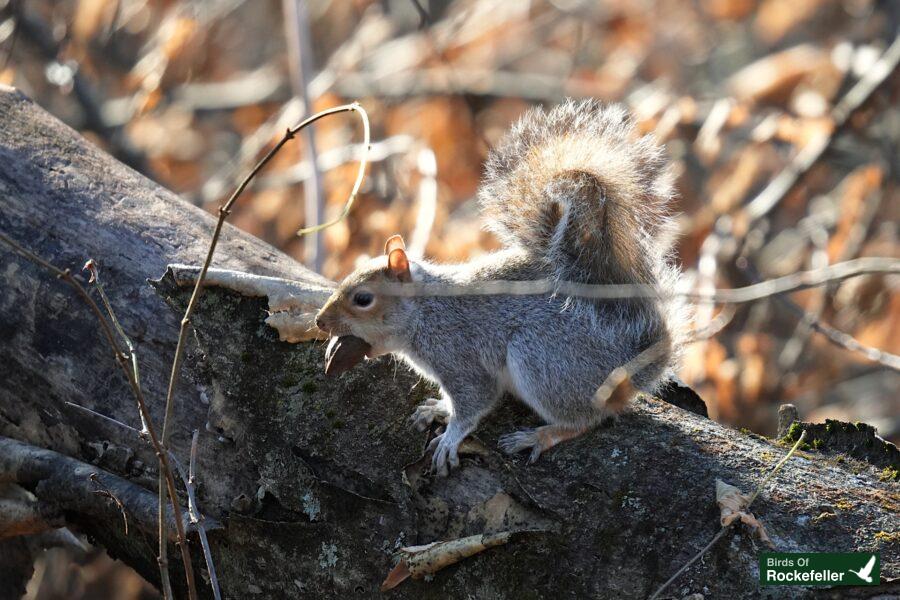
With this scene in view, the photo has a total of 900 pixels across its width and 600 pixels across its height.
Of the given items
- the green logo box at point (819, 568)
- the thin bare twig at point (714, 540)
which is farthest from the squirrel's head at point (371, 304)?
the green logo box at point (819, 568)

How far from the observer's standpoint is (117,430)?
2.37 m

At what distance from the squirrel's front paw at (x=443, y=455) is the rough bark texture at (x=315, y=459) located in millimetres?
30

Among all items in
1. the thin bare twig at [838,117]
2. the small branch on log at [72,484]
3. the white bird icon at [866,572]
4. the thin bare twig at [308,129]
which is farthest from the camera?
the thin bare twig at [838,117]

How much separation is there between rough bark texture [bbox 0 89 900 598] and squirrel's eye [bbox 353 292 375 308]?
0.21m

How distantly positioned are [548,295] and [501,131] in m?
3.89

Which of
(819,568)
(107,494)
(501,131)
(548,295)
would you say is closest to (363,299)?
(548,295)

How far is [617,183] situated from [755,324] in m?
2.68

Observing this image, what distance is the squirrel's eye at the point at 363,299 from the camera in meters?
2.63

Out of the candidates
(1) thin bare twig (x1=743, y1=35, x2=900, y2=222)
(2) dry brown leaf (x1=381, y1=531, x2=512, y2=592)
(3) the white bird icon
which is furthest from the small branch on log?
(1) thin bare twig (x1=743, y1=35, x2=900, y2=222)

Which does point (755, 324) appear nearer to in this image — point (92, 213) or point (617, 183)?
point (617, 183)

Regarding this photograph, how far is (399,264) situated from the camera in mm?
2689

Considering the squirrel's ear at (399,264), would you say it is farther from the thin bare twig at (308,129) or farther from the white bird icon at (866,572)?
the white bird icon at (866,572)

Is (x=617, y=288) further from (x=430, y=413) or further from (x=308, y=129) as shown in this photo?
(x=308, y=129)

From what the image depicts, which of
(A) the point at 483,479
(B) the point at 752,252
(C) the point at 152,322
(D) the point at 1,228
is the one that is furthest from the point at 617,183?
(B) the point at 752,252
